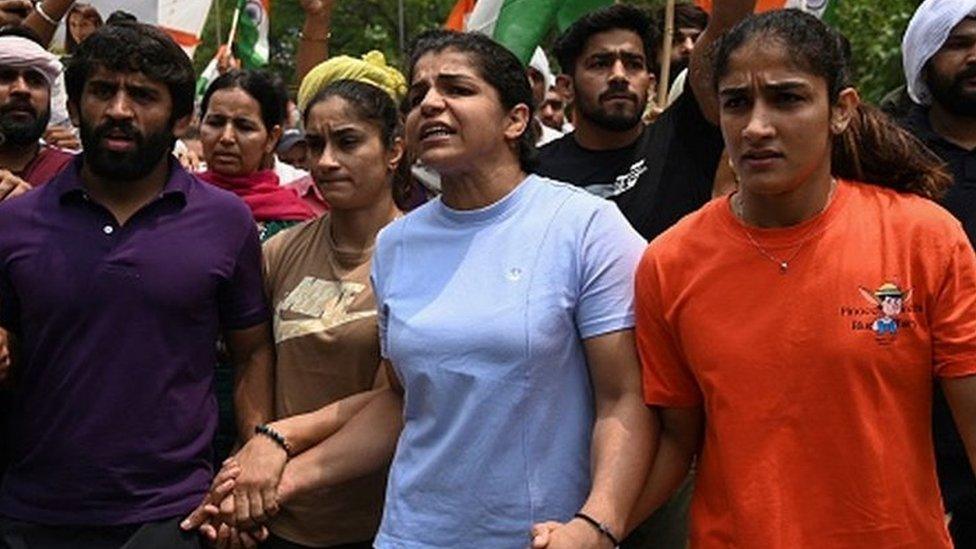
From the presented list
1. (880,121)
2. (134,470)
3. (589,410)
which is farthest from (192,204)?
(880,121)

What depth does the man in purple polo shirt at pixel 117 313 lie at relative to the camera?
4.43m

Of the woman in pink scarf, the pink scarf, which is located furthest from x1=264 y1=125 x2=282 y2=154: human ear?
the pink scarf

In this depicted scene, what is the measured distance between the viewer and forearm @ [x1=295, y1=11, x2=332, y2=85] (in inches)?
299

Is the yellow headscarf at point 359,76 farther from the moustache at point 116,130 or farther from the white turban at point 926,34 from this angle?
the white turban at point 926,34

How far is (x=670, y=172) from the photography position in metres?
4.94

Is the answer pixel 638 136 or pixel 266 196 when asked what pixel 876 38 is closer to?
pixel 638 136

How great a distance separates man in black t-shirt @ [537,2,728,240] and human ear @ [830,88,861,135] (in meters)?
0.83

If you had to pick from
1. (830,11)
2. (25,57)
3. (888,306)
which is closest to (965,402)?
(888,306)

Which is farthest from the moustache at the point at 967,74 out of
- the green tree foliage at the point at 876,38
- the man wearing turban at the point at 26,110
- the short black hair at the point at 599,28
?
the green tree foliage at the point at 876,38

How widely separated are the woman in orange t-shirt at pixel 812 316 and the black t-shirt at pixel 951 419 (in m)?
0.83

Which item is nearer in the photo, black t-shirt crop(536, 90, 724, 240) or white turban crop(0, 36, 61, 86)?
black t-shirt crop(536, 90, 724, 240)

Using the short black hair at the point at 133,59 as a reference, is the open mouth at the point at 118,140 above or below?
below

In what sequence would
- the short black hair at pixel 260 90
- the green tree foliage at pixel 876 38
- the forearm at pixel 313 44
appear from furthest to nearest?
the green tree foliage at pixel 876 38
the forearm at pixel 313 44
the short black hair at pixel 260 90

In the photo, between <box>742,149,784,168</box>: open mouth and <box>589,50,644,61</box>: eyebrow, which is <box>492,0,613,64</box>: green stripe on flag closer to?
<box>589,50,644,61</box>: eyebrow
